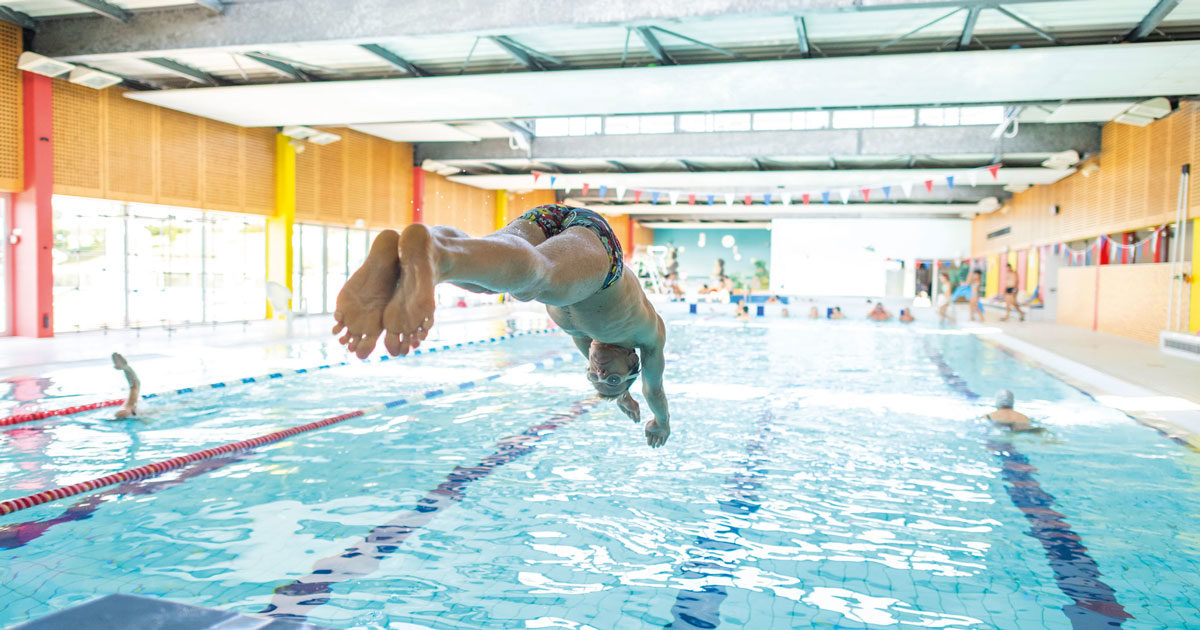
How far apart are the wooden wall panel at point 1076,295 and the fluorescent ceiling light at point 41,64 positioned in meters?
17.7

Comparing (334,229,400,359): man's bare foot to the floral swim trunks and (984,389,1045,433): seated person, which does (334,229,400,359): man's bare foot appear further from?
(984,389,1045,433): seated person

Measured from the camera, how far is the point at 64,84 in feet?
36.0

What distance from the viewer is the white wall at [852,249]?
27906 mm

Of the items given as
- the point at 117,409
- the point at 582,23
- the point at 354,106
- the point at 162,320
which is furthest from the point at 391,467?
the point at 162,320

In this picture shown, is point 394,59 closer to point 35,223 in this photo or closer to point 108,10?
point 108,10

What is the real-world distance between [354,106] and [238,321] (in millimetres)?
4940

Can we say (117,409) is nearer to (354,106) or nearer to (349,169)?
(354,106)

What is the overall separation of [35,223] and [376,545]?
10026 millimetres

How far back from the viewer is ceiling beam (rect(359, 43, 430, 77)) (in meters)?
10.2

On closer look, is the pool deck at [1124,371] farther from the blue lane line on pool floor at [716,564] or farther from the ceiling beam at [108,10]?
the ceiling beam at [108,10]

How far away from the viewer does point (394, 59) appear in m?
10.5

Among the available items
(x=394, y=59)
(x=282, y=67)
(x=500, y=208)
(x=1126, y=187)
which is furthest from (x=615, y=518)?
(x=500, y=208)

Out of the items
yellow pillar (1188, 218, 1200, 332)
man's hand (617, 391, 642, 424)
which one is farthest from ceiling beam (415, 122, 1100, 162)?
man's hand (617, 391, 642, 424)

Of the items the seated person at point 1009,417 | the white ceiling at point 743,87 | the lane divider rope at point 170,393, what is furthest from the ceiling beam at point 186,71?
the seated person at point 1009,417
